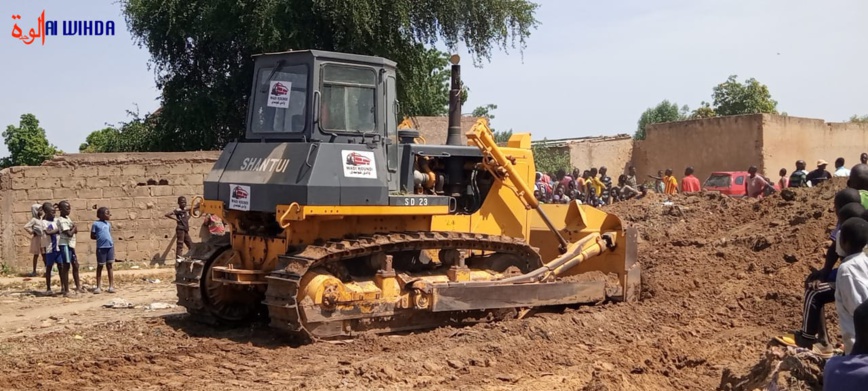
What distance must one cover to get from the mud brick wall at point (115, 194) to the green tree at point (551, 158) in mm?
16075

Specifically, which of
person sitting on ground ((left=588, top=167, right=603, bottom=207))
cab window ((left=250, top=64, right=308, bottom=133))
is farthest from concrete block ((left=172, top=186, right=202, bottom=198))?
person sitting on ground ((left=588, top=167, right=603, bottom=207))

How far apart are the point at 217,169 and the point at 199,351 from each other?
6.82 feet

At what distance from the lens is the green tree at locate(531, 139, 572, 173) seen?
31172 mm

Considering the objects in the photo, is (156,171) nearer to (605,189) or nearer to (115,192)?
(115,192)

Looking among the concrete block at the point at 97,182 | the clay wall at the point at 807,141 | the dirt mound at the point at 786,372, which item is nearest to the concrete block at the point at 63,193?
the concrete block at the point at 97,182

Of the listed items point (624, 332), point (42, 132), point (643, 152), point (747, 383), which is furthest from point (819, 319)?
point (42, 132)

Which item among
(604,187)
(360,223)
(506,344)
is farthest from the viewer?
(604,187)

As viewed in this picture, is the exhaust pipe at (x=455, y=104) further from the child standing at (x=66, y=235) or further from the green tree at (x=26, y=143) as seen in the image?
the green tree at (x=26, y=143)

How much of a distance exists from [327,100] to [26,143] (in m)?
26.4

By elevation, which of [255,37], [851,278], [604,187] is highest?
[255,37]

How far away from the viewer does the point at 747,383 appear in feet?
19.8

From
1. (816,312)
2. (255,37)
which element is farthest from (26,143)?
(816,312)

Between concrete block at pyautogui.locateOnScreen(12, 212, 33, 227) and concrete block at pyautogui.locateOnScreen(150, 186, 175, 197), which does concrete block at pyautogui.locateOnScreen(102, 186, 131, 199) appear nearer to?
concrete block at pyautogui.locateOnScreen(150, 186, 175, 197)

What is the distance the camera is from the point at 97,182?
1612 cm
